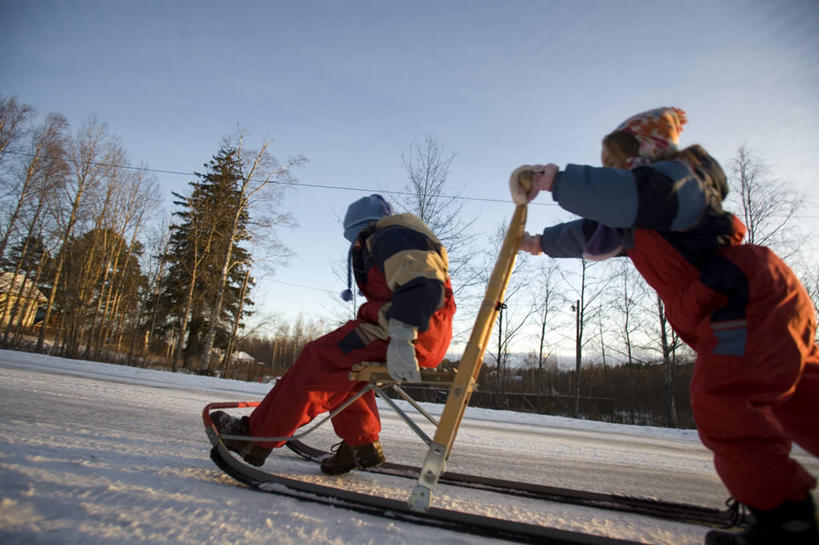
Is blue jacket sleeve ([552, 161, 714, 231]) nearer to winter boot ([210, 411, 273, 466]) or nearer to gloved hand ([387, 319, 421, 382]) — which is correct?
gloved hand ([387, 319, 421, 382])

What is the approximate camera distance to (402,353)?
165 cm

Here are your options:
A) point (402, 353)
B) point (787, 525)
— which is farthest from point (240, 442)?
point (787, 525)

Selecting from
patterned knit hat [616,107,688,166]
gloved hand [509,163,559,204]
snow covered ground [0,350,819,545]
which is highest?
patterned knit hat [616,107,688,166]

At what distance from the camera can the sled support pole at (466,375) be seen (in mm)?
1371

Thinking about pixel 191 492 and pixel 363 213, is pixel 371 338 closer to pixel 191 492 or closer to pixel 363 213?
pixel 363 213

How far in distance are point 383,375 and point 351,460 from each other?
2.37ft

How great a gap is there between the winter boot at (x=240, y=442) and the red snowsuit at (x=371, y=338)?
5 centimetres

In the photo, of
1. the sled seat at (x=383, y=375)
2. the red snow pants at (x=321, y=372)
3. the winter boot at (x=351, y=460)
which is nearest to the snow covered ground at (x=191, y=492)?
the winter boot at (x=351, y=460)

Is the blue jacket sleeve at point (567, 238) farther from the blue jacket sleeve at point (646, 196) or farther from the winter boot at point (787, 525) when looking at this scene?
the winter boot at point (787, 525)

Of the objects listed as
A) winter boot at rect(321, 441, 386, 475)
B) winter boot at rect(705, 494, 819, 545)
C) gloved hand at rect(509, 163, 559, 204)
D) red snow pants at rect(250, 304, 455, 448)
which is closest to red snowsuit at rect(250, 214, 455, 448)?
red snow pants at rect(250, 304, 455, 448)

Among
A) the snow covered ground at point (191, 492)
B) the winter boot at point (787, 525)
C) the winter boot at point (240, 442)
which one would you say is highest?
the winter boot at point (787, 525)

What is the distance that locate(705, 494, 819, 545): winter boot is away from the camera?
96 centimetres

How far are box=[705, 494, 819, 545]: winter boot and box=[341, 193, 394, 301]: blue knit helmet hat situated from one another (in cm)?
188

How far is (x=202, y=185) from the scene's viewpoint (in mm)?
24391
